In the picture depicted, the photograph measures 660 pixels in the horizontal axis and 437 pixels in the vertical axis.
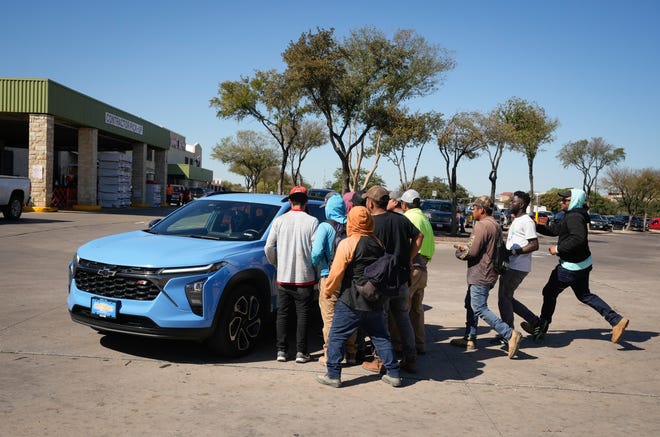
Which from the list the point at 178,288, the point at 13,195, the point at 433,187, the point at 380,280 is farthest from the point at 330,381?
the point at 433,187

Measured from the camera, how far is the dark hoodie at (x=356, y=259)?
4.80 m

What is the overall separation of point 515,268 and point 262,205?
3.08 m

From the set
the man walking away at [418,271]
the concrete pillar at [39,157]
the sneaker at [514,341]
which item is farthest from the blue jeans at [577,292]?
the concrete pillar at [39,157]

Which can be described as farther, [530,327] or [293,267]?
[530,327]

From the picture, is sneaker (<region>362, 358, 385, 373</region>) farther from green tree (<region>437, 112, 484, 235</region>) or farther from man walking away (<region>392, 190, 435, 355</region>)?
green tree (<region>437, 112, 484, 235</region>)

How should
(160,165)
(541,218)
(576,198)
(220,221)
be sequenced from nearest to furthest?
(220,221), (576,198), (541,218), (160,165)

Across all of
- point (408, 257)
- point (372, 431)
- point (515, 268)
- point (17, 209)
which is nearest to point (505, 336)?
point (515, 268)

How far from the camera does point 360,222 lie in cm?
481

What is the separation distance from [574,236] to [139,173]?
1625 inches

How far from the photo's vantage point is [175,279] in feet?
16.2

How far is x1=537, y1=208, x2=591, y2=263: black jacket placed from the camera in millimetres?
6641

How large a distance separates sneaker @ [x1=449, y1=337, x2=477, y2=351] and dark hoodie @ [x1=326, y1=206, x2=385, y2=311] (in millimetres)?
1997

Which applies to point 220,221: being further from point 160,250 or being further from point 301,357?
point 301,357

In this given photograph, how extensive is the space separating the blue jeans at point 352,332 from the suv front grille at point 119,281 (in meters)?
1.61
